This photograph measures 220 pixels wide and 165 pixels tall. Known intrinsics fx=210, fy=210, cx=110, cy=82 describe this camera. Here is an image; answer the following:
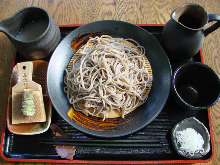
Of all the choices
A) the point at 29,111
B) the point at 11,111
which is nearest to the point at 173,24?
the point at 29,111

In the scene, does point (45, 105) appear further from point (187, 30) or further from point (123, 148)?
point (187, 30)

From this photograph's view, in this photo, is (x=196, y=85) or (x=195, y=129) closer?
(x=195, y=129)

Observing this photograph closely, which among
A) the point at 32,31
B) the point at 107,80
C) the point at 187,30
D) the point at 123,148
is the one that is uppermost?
the point at 187,30

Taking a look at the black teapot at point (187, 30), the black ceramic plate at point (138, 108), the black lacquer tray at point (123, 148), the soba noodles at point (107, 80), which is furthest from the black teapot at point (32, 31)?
the black teapot at point (187, 30)

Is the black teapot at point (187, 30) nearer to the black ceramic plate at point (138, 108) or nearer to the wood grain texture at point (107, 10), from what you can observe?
the black ceramic plate at point (138, 108)

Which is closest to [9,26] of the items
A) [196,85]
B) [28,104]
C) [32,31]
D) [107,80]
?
[32,31]

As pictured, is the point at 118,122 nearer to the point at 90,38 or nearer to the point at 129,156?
the point at 129,156
